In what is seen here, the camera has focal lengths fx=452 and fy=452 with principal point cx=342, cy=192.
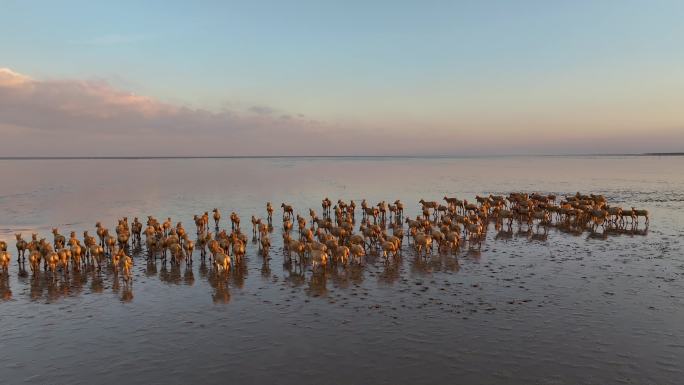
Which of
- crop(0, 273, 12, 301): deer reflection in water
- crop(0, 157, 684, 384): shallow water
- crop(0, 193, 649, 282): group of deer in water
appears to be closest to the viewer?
crop(0, 157, 684, 384): shallow water

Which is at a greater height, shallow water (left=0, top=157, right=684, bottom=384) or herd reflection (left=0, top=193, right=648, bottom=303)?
herd reflection (left=0, top=193, right=648, bottom=303)

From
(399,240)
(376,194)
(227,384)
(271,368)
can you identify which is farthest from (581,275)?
(376,194)

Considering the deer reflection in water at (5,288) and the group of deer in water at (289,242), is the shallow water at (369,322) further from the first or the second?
the group of deer in water at (289,242)

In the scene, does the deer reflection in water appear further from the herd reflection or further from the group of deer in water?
the group of deer in water

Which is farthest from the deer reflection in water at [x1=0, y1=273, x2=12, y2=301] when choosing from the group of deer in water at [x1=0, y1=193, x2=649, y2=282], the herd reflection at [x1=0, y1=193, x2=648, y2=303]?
the group of deer in water at [x1=0, y1=193, x2=649, y2=282]

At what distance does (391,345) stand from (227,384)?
445cm

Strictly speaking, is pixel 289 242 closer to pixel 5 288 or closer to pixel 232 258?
pixel 232 258

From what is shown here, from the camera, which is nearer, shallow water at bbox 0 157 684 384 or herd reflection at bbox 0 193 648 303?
shallow water at bbox 0 157 684 384

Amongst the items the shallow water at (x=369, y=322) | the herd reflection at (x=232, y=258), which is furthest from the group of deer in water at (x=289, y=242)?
the shallow water at (x=369, y=322)

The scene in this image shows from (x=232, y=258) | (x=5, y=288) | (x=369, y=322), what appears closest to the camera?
(x=369, y=322)

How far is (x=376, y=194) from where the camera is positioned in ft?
190

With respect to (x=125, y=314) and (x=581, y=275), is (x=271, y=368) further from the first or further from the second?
(x=581, y=275)

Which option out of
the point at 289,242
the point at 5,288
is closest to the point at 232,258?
the point at 289,242

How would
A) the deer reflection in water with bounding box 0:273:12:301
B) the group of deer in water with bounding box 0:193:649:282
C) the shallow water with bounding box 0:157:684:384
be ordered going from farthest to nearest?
the group of deer in water with bounding box 0:193:649:282 < the deer reflection in water with bounding box 0:273:12:301 < the shallow water with bounding box 0:157:684:384
